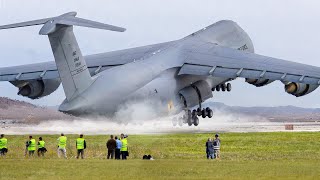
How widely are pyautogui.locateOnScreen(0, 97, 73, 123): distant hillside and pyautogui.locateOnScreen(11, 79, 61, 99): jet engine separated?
23.8 feet

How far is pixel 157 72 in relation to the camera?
5628cm

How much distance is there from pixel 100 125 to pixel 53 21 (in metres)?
11.5

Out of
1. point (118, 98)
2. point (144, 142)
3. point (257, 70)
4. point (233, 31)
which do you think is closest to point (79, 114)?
point (118, 98)

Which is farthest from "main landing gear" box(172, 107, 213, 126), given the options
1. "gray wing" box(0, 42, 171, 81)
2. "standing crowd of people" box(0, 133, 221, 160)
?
"standing crowd of people" box(0, 133, 221, 160)

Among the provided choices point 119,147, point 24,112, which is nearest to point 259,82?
point 119,147

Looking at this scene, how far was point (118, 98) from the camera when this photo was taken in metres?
49.8

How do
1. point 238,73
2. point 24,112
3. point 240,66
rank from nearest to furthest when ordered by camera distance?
1. point 238,73
2. point 240,66
3. point 24,112

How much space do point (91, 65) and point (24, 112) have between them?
22.3 m

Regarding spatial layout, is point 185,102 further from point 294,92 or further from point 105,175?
point 105,175

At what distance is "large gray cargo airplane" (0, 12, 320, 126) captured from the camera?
46.0 m

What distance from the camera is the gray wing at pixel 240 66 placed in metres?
53.8

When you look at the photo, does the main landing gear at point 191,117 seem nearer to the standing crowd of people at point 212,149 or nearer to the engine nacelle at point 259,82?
the engine nacelle at point 259,82

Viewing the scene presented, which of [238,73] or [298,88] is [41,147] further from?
[298,88]

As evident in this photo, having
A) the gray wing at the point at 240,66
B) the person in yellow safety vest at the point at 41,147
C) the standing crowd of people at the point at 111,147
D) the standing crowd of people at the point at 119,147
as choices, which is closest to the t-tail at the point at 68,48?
the person in yellow safety vest at the point at 41,147
